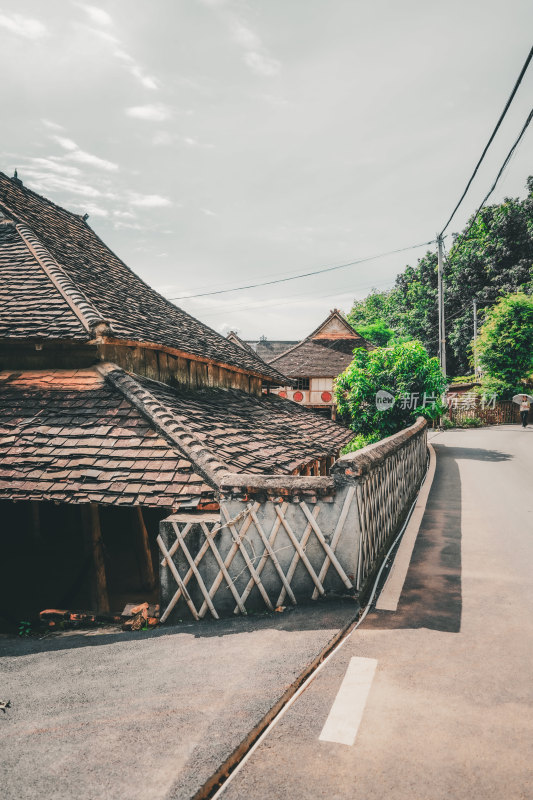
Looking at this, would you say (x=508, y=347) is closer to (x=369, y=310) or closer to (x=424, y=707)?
(x=424, y=707)

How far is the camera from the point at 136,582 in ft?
30.6

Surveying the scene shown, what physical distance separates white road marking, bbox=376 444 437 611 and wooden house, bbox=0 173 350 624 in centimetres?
198

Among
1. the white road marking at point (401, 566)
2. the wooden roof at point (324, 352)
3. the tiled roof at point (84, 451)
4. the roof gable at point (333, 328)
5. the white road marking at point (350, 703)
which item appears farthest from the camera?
the roof gable at point (333, 328)

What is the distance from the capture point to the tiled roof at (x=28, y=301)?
25.3ft

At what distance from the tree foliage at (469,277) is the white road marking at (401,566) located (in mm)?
34952

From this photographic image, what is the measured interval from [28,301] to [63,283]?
69 centimetres

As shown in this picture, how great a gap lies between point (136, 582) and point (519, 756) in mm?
7927

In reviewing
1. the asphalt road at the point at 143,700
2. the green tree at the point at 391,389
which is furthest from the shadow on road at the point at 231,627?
the green tree at the point at 391,389

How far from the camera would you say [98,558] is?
299 inches

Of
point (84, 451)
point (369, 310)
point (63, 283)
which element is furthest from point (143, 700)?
point (369, 310)

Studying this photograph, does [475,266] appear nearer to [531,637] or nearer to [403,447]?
[403,447]

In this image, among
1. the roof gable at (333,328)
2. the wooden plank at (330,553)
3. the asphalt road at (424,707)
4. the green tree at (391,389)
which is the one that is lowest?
the asphalt road at (424,707)

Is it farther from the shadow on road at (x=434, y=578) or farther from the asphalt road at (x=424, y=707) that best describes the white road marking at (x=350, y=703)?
the shadow on road at (x=434, y=578)

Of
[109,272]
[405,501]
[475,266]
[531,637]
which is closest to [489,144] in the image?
[405,501]
